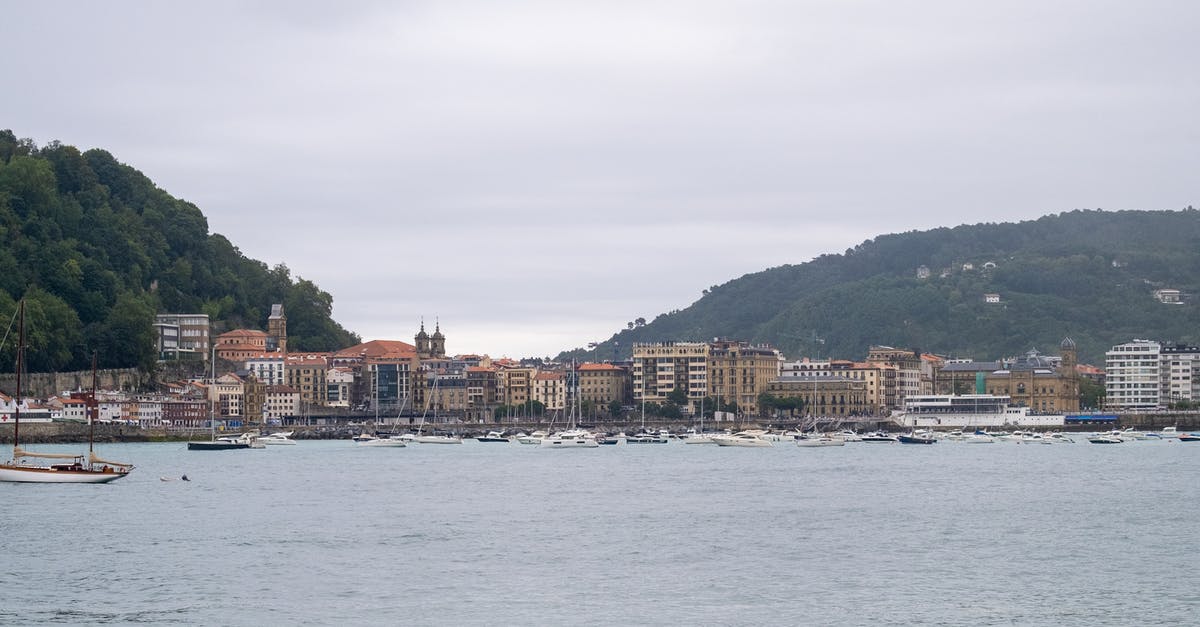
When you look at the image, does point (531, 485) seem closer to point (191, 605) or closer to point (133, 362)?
point (191, 605)

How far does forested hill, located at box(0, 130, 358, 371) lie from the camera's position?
133625 mm

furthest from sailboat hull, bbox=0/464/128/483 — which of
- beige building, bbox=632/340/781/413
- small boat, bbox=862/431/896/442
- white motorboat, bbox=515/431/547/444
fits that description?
beige building, bbox=632/340/781/413

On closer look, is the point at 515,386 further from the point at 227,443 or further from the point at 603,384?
the point at 227,443

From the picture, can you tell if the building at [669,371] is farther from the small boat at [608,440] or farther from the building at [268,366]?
the small boat at [608,440]

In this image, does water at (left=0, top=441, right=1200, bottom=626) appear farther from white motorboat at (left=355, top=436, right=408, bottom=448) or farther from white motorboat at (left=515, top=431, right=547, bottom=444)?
white motorboat at (left=515, top=431, right=547, bottom=444)

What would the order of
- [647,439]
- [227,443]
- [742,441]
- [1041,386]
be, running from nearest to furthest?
[227,443] < [742,441] < [647,439] < [1041,386]

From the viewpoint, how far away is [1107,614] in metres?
32.1

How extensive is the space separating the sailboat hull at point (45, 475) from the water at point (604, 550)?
1.36 ft

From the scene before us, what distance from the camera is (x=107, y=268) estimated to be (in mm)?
148500

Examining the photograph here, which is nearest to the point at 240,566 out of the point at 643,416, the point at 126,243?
the point at 126,243

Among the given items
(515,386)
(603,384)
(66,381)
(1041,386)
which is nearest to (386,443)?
(66,381)

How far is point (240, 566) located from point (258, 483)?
100ft

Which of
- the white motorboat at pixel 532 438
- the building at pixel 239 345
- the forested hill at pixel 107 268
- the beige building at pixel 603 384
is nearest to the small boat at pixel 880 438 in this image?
the white motorboat at pixel 532 438

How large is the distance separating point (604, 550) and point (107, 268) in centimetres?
11470
